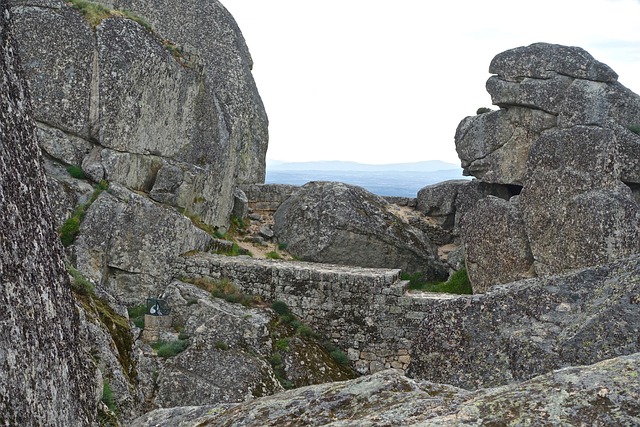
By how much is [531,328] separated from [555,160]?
1410 cm

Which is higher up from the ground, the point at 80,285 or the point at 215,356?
the point at 80,285

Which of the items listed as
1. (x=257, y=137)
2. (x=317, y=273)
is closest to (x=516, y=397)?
(x=317, y=273)

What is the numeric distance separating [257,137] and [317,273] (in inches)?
419

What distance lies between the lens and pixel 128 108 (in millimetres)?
17938

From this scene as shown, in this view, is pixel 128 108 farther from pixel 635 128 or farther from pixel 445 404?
pixel 445 404

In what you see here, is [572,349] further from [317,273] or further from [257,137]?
[257,137]

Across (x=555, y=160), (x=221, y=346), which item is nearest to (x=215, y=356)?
(x=221, y=346)

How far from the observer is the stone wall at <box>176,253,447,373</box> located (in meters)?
17.2

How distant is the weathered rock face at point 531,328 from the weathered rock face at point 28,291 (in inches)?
115

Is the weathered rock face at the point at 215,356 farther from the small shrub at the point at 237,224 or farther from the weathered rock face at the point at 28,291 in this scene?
the weathered rock face at the point at 28,291

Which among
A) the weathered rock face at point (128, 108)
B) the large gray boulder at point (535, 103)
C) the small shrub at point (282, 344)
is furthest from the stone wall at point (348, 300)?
the large gray boulder at point (535, 103)

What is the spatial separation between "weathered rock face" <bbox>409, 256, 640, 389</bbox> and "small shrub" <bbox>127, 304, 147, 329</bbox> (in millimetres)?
11705

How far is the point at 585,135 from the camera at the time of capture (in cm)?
1878

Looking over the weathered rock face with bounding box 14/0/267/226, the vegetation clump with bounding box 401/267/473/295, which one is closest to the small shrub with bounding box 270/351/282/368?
the weathered rock face with bounding box 14/0/267/226
